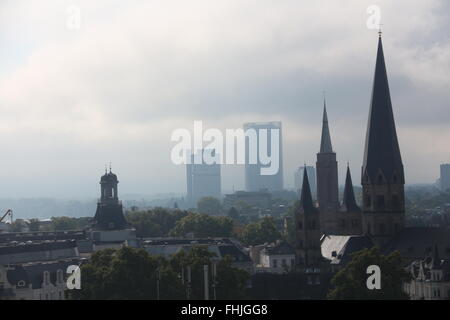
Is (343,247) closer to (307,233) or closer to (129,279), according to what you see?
(307,233)

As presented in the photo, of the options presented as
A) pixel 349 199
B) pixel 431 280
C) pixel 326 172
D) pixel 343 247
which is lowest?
pixel 431 280

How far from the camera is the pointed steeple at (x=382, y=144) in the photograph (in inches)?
3930

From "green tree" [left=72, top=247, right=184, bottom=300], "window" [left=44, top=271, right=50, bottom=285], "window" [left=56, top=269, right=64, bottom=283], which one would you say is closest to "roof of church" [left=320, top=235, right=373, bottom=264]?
"green tree" [left=72, top=247, right=184, bottom=300]

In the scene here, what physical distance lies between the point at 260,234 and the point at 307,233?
57098mm

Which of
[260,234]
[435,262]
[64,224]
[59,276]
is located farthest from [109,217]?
[64,224]

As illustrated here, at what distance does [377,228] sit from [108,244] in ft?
100

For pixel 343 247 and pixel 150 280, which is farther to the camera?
pixel 343 247

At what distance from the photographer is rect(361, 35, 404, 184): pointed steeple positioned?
9981cm

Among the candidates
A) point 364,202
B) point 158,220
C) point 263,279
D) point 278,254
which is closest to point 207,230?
point 158,220

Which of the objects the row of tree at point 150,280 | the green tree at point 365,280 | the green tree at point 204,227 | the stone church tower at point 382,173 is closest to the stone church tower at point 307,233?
the stone church tower at point 382,173

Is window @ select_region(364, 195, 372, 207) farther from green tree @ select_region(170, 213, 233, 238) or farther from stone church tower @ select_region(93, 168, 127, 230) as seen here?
green tree @ select_region(170, 213, 233, 238)

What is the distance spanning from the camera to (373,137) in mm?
100000

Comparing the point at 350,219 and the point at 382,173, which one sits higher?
the point at 382,173

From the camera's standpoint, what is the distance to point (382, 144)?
327 ft
